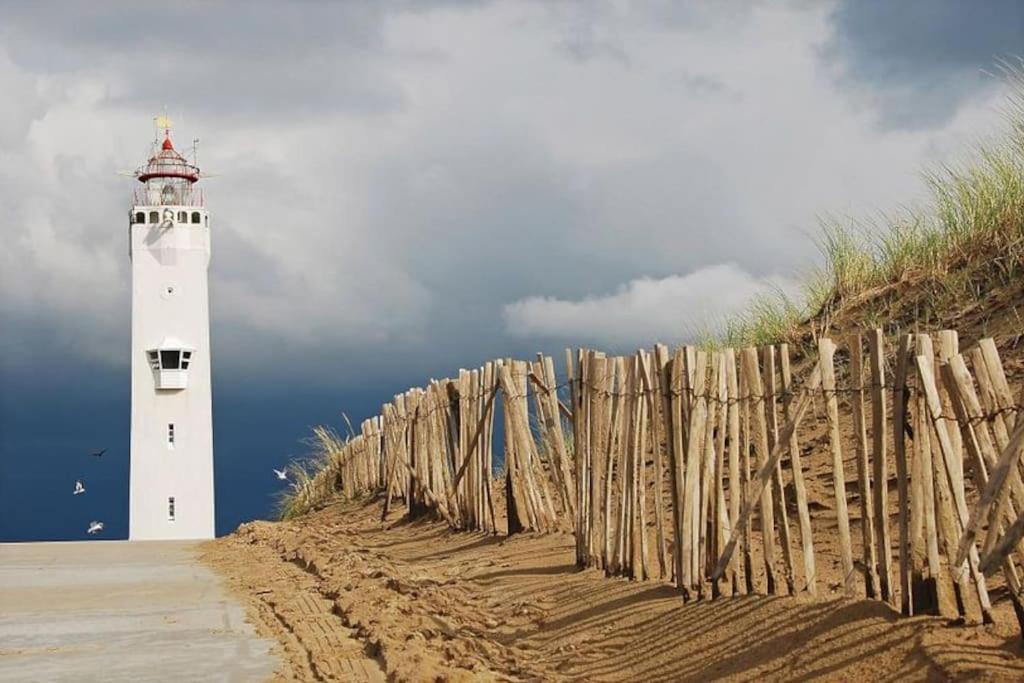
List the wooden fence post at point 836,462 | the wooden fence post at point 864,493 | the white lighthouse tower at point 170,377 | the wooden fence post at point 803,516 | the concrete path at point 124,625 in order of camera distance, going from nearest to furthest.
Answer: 1. the wooden fence post at point 864,493
2. the wooden fence post at point 836,462
3. the wooden fence post at point 803,516
4. the concrete path at point 124,625
5. the white lighthouse tower at point 170,377

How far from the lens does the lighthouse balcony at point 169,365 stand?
33469mm

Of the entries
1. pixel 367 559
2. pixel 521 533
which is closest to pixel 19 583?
pixel 367 559

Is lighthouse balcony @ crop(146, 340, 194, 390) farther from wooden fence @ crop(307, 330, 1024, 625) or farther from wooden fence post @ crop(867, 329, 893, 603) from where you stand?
wooden fence post @ crop(867, 329, 893, 603)

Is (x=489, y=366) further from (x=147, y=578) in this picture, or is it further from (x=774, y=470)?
(x=774, y=470)

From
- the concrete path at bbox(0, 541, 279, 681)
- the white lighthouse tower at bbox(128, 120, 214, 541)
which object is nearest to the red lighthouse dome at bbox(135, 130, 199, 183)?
the white lighthouse tower at bbox(128, 120, 214, 541)

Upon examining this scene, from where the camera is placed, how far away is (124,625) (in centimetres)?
959

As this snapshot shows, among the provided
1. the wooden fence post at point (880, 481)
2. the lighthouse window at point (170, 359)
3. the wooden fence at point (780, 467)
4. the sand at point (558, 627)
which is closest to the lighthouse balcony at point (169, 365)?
the lighthouse window at point (170, 359)

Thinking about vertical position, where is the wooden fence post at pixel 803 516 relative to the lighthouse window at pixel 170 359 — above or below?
below

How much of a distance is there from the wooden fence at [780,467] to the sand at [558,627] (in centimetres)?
21

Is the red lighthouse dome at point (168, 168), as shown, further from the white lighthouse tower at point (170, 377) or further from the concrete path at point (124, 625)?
the concrete path at point (124, 625)

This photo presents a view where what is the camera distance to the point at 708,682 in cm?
637

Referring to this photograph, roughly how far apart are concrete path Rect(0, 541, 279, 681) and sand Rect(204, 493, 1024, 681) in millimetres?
278

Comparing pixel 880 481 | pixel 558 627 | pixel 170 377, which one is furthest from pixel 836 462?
pixel 170 377

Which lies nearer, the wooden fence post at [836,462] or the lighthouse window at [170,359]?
the wooden fence post at [836,462]
